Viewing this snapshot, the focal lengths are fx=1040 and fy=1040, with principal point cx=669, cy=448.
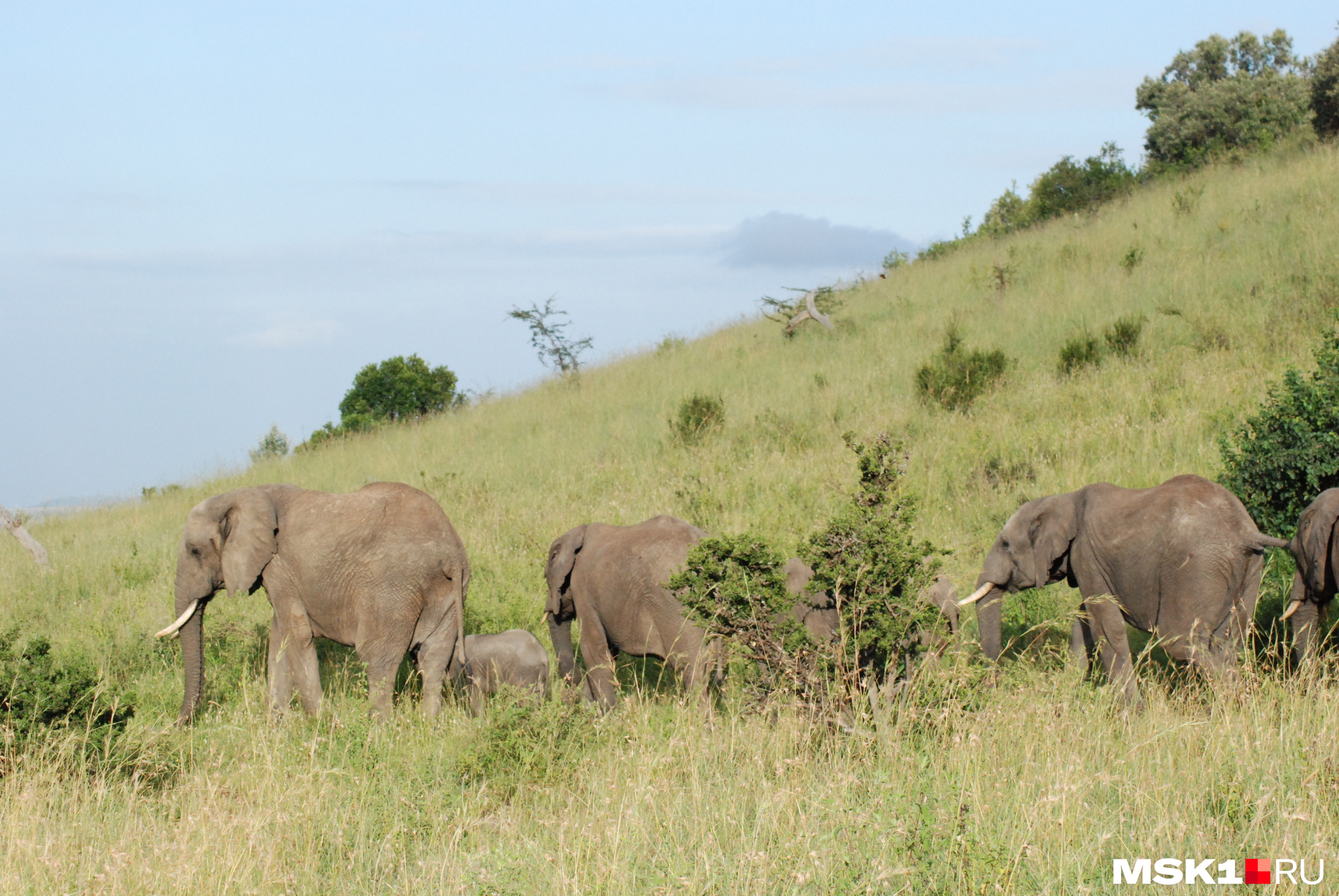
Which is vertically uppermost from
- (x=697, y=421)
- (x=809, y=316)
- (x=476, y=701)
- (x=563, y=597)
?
(x=809, y=316)

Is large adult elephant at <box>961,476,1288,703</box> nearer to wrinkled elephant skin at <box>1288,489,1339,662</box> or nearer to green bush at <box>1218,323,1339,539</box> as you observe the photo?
wrinkled elephant skin at <box>1288,489,1339,662</box>

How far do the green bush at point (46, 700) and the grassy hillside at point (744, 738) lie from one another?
22 centimetres

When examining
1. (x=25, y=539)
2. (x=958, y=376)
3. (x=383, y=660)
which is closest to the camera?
(x=383, y=660)


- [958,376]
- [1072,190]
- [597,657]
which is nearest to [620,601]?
[597,657]

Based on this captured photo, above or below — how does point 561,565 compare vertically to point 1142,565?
above

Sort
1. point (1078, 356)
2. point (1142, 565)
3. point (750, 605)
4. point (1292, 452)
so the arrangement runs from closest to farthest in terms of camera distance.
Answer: point (750, 605)
point (1142, 565)
point (1292, 452)
point (1078, 356)

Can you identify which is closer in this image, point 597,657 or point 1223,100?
point 597,657

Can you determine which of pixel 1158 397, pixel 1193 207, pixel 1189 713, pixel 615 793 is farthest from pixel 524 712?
pixel 1193 207

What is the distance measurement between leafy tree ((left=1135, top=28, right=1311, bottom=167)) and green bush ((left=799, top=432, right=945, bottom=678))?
2455 centimetres

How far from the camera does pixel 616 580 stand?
766 centimetres

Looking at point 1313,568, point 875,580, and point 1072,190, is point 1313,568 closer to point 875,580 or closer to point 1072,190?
point 875,580

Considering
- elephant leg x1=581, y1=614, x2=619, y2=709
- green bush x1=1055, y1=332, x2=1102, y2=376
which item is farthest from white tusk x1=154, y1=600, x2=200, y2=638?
green bush x1=1055, y1=332, x2=1102, y2=376

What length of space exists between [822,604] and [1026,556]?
1.85 metres

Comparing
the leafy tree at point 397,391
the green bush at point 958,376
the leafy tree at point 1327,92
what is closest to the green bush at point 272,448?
the leafy tree at point 397,391
